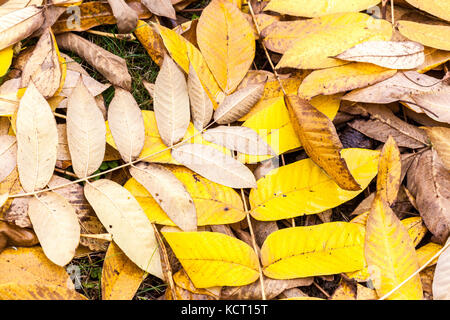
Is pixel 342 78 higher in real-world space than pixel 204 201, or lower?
higher

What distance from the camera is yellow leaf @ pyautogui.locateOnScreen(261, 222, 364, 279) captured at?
106 cm

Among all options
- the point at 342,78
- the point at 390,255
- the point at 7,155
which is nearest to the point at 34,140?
the point at 7,155

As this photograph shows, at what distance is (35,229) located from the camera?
1.04 m

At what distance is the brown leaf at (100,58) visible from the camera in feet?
3.97

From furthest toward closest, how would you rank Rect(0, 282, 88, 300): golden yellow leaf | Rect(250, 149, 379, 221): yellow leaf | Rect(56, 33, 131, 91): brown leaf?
Rect(56, 33, 131, 91): brown leaf → Rect(250, 149, 379, 221): yellow leaf → Rect(0, 282, 88, 300): golden yellow leaf

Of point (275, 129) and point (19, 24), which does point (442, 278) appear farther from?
point (19, 24)

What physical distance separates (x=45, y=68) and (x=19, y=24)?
13cm

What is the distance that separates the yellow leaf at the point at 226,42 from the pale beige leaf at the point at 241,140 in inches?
5.2

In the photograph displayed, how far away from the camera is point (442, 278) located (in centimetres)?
106

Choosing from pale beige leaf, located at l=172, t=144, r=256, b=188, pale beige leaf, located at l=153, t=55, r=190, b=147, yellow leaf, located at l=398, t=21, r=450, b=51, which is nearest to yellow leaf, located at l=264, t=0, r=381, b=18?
yellow leaf, located at l=398, t=21, r=450, b=51

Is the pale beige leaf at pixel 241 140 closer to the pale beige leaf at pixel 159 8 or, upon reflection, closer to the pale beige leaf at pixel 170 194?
the pale beige leaf at pixel 170 194

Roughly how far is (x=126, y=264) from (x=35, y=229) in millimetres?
228

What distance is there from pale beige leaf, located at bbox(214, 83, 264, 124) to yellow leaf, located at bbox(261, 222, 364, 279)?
313mm

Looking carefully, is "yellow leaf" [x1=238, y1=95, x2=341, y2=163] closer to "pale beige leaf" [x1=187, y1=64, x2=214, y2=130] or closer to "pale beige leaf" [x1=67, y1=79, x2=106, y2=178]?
"pale beige leaf" [x1=187, y1=64, x2=214, y2=130]
